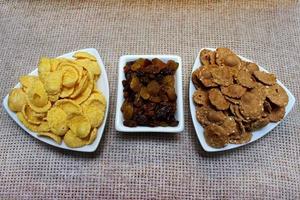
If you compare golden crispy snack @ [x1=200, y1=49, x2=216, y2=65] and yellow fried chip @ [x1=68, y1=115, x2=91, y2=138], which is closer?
yellow fried chip @ [x1=68, y1=115, x2=91, y2=138]

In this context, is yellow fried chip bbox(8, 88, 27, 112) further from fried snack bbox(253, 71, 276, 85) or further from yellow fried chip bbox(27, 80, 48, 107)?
fried snack bbox(253, 71, 276, 85)

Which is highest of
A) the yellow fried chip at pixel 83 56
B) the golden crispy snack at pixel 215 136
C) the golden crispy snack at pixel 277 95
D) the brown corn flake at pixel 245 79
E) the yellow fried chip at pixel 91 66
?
the yellow fried chip at pixel 83 56

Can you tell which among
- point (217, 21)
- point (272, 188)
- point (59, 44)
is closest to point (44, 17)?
point (59, 44)

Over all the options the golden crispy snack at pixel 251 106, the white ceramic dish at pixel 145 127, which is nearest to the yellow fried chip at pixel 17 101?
the white ceramic dish at pixel 145 127

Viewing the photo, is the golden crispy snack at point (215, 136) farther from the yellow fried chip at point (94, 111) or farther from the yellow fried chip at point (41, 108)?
the yellow fried chip at point (41, 108)

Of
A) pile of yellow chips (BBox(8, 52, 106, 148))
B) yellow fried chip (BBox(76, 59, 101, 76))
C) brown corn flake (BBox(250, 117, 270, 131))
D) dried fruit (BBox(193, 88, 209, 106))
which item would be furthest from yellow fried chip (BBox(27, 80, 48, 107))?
brown corn flake (BBox(250, 117, 270, 131))

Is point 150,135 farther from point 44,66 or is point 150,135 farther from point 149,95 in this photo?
point 44,66
